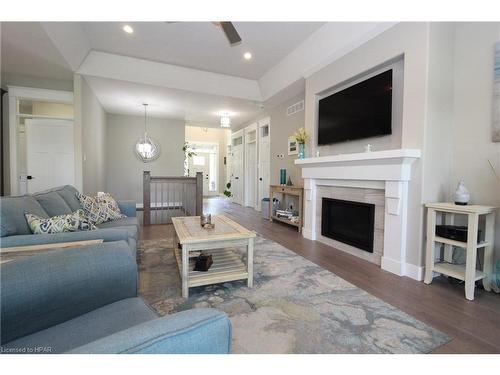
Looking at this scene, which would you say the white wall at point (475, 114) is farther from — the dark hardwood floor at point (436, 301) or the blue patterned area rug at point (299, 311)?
the blue patterned area rug at point (299, 311)

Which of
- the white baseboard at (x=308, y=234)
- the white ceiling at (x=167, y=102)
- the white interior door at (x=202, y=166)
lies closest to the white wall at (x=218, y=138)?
the white interior door at (x=202, y=166)

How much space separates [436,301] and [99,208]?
3465 mm

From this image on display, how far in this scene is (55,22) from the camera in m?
2.92

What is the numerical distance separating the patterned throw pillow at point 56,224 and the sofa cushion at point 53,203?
0.92 ft

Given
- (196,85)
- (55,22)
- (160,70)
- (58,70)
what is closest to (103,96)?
(58,70)

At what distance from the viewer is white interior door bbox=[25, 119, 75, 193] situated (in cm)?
444

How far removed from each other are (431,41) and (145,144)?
23.0ft

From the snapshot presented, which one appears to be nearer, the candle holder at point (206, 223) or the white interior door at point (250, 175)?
the candle holder at point (206, 223)

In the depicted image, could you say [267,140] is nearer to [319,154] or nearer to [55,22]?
[319,154]

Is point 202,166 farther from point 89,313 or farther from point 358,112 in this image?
point 89,313

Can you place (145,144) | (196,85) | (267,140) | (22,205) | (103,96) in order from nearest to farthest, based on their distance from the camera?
1. (22,205)
2. (196,85)
3. (103,96)
4. (267,140)
5. (145,144)

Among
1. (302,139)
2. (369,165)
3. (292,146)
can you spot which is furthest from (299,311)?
(292,146)

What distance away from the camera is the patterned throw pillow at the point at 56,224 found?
1.73 meters

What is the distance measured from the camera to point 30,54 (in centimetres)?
345
